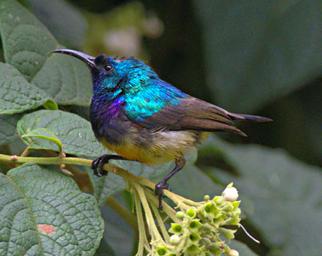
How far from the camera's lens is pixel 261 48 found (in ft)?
10.7

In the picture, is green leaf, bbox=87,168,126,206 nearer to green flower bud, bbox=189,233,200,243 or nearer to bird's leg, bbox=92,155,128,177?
bird's leg, bbox=92,155,128,177

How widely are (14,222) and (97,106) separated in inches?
20.4

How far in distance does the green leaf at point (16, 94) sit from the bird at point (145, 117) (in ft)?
0.56

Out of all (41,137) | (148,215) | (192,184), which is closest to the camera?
(148,215)

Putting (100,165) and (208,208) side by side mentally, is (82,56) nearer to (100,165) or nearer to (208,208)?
(100,165)

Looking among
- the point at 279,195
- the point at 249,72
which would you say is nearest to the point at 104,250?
the point at 249,72

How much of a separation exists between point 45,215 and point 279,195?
217 centimetres

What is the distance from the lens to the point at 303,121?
398 cm

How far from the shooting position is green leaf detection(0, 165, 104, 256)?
1.69 metres

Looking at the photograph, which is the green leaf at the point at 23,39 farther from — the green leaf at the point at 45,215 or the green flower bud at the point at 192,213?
the green flower bud at the point at 192,213

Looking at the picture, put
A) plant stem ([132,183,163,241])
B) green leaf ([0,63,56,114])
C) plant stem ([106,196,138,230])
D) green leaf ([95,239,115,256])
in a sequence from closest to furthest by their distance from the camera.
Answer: plant stem ([132,183,163,241]) → green leaf ([0,63,56,114]) → green leaf ([95,239,115,256]) → plant stem ([106,196,138,230])

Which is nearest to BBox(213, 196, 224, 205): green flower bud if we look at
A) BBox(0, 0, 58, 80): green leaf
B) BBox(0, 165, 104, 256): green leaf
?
BBox(0, 165, 104, 256): green leaf

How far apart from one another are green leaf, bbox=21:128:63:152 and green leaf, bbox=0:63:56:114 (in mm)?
87

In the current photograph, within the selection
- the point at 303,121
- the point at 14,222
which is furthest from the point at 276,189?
the point at 14,222
